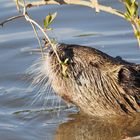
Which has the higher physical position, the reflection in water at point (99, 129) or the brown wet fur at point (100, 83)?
the brown wet fur at point (100, 83)

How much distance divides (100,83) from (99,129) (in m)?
0.51

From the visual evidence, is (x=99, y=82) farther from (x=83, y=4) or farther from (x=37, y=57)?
(x=37, y=57)

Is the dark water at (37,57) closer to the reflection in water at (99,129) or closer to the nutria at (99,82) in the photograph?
the reflection in water at (99,129)

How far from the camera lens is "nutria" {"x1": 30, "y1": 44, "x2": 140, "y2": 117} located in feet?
20.6

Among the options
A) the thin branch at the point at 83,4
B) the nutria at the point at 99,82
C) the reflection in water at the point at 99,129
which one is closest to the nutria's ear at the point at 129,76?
the nutria at the point at 99,82

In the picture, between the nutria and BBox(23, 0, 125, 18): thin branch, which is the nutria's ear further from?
BBox(23, 0, 125, 18): thin branch

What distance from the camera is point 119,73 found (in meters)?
6.33

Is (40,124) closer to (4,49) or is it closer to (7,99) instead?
(7,99)

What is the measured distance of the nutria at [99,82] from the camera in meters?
6.28

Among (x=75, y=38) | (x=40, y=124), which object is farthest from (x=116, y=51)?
(x=40, y=124)

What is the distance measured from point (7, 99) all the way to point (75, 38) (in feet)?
6.79

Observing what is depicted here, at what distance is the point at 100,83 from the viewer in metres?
6.39

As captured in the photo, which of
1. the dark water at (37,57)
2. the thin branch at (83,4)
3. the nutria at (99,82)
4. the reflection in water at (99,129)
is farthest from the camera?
the dark water at (37,57)

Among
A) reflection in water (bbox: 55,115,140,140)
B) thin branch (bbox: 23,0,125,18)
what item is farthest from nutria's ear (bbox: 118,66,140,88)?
thin branch (bbox: 23,0,125,18)
